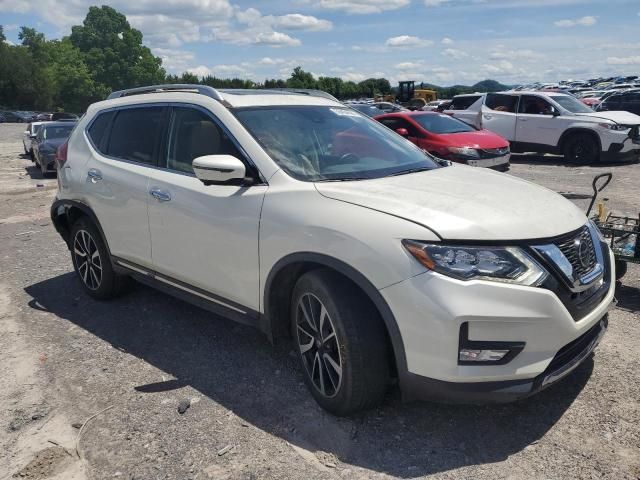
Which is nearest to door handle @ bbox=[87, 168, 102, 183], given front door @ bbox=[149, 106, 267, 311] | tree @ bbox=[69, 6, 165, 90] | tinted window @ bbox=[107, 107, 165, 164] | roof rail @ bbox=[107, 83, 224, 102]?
tinted window @ bbox=[107, 107, 165, 164]

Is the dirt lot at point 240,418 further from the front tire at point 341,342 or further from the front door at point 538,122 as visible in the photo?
the front door at point 538,122

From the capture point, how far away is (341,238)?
298cm

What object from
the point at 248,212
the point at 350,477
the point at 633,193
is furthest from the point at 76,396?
the point at 633,193

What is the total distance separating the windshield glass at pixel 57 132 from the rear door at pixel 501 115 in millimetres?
12041

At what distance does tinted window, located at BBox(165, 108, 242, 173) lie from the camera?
382 cm

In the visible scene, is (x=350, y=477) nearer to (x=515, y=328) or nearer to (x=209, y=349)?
(x=515, y=328)

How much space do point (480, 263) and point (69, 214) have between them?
4.15 metres

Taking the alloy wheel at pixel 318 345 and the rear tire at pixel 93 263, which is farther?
the rear tire at pixel 93 263

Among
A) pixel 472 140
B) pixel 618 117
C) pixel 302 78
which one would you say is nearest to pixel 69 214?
pixel 472 140

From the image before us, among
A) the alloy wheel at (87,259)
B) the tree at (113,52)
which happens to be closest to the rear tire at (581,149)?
the alloy wheel at (87,259)

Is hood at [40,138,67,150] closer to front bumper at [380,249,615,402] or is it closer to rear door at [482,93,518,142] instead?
rear door at [482,93,518,142]

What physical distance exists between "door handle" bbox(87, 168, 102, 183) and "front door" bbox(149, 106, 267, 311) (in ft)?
2.75

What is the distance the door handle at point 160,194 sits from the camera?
13.2 feet

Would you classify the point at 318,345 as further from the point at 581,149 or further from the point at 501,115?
the point at 501,115
